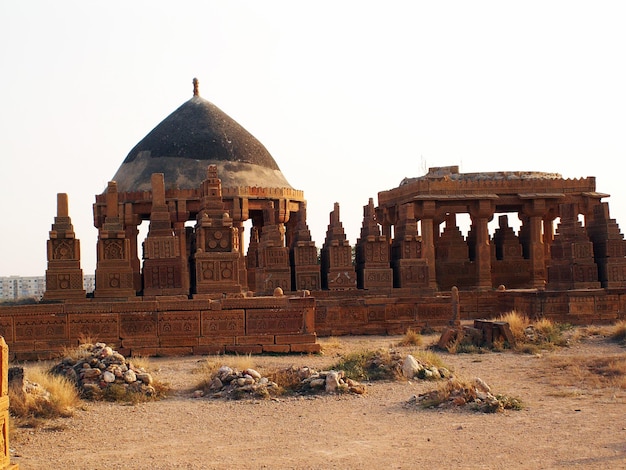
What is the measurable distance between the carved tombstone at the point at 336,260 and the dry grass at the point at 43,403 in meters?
10.2

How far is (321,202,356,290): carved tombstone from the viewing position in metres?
19.6

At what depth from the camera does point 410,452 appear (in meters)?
7.63

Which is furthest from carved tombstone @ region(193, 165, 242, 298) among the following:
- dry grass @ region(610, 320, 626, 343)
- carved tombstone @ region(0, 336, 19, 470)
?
carved tombstone @ region(0, 336, 19, 470)

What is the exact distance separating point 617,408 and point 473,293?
11680mm

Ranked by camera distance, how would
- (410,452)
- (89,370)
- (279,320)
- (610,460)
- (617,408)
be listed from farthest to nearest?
1. (279,320)
2. (89,370)
3. (617,408)
4. (410,452)
5. (610,460)

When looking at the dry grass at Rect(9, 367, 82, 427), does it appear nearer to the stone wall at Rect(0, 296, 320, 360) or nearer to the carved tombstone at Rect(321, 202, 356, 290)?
the stone wall at Rect(0, 296, 320, 360)

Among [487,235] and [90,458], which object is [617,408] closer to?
[90,458]

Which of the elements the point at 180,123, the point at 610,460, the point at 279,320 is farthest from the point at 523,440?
the point at 180,123

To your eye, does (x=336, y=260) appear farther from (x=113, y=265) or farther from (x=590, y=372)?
(x=590, y=372)

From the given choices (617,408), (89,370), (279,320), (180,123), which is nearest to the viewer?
(617,408)

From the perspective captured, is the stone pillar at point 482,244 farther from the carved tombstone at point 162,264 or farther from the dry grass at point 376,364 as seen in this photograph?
the dry grass at point 376,364

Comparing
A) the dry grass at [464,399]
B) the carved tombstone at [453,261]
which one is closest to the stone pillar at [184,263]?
the dry grass at [464,399]

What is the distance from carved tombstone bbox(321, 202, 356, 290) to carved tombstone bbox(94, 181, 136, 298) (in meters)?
5.52

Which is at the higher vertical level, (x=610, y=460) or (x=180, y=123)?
(x=180, y=123)
